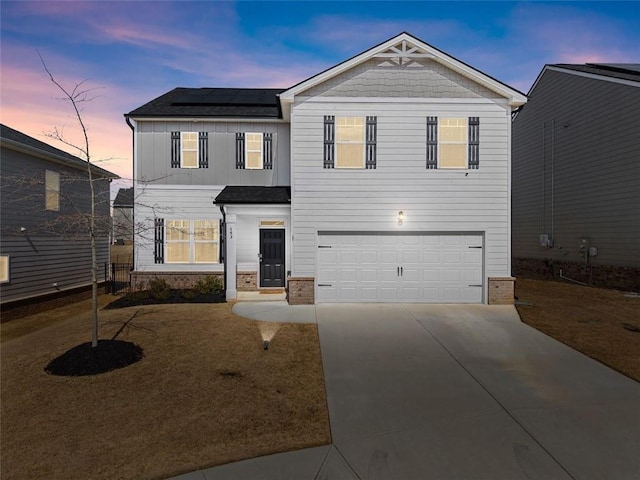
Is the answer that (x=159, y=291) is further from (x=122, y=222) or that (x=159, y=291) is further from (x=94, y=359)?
(x=122, y=222)

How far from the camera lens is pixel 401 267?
10.9 m

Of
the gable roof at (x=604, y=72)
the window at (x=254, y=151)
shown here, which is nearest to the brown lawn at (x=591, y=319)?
the gable roof at (x=604, y=72)

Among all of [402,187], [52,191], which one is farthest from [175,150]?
[402,187]

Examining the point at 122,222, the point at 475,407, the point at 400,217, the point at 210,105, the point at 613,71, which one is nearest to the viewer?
the point at 475,407

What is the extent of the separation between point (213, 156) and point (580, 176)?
1677 centimetres

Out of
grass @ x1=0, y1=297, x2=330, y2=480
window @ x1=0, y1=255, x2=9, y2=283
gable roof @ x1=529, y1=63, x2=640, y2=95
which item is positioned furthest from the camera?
gable roof @ x1=529, y1=63, x2=640, y2=95

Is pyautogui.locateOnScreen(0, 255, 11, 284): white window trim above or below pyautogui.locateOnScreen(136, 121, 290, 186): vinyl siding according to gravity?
below

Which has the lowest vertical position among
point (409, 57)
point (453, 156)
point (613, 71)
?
point (453, 156)

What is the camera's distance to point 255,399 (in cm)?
489

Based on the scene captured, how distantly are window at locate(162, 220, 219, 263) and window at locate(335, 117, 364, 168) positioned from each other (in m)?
5.86

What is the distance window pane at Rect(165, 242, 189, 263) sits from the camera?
13.3 meters

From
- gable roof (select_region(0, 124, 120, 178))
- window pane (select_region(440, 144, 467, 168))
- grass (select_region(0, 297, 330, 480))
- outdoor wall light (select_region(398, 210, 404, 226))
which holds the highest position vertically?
gable roof (select_region(0, 124, 120, 178))

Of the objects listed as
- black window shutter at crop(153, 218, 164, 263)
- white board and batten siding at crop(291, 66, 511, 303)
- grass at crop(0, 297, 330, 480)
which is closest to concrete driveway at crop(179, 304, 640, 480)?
grass at crop(0, 297, 330, 480)

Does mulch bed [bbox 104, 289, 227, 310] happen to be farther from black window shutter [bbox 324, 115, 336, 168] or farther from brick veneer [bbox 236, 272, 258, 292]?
black window shutter [bbox 324, 115, 336, 168]
